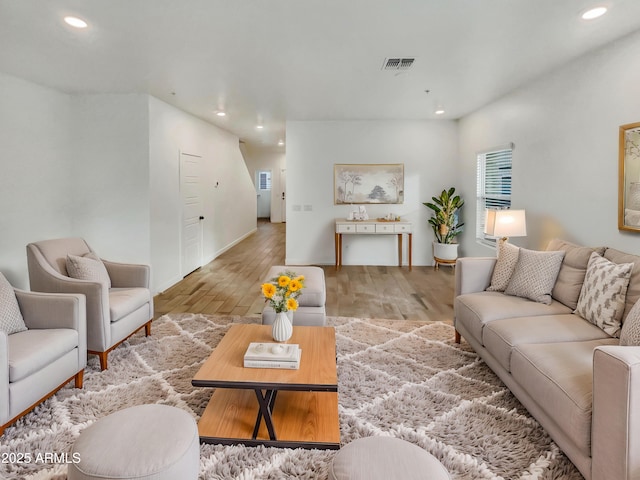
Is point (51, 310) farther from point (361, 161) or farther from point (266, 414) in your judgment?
point (361, 161)

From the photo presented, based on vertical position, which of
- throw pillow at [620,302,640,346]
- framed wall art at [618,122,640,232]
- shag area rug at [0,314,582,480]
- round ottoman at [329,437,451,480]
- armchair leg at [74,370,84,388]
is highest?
framed wall art at [618,122,640,232]

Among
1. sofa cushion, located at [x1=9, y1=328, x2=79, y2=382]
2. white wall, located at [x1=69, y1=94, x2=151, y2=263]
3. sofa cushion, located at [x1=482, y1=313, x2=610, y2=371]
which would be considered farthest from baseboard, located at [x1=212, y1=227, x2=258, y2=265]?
sofa cushion, located at [x1=482, y1=313, x2=610, y2=371]

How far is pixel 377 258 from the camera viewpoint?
6.99m

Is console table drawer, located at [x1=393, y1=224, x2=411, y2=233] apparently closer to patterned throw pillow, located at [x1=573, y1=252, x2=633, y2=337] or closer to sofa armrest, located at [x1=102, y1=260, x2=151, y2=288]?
patterned throw pillow, located at [x1=573, y1=252, x2=633, y2=337]

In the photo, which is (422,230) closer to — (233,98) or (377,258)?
(377,258)

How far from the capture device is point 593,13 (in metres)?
2.61

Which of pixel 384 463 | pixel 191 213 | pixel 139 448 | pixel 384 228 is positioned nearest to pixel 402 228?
pixel 384 228

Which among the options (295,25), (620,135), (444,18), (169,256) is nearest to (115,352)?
(169,256)

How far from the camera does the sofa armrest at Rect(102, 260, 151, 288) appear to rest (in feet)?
11.7

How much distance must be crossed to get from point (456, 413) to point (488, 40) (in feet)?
8.85

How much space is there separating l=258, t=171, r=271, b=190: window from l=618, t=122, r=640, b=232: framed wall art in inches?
495

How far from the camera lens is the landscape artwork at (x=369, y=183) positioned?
22.4 feet

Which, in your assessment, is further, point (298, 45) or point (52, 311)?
point (298, 45)

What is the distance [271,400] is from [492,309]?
5.52 feet
